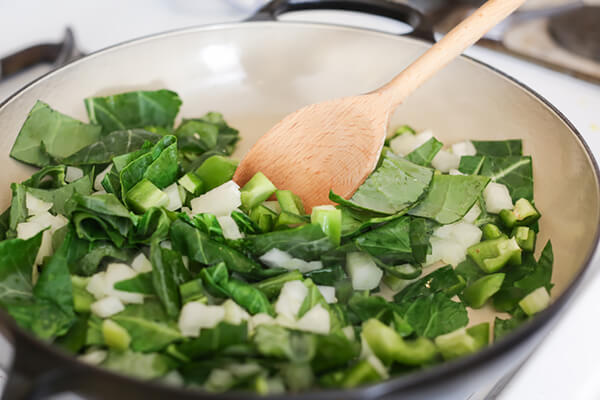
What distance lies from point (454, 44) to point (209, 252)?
25.9 inches

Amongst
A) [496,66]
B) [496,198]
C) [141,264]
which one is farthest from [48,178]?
[496,66]

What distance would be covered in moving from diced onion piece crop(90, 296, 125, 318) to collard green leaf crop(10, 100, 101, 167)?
455 millimetres

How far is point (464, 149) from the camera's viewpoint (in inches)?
46.8

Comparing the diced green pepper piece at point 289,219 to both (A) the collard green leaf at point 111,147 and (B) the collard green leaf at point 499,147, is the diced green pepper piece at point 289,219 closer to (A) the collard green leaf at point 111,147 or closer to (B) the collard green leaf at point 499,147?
(A) the collard green leaf at point 111,147

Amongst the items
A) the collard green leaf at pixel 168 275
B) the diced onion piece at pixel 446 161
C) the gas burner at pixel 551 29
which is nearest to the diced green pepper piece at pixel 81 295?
the collard green leaf at pixel 168 275

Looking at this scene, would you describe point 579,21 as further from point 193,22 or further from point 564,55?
point 193,22

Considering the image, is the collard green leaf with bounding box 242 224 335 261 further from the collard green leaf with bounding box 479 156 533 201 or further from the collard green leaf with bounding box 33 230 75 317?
→ the collard green leaf with bounding box 479 156 533 201

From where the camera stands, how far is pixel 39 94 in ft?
3.77

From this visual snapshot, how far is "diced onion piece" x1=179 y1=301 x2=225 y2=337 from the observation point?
771 mm

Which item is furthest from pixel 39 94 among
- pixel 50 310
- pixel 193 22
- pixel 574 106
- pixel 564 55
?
pixel 564 55

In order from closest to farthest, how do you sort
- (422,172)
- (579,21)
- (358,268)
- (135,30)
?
(358,268) → (422,172) → (135,30) → (579,21)

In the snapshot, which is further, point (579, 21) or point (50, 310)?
point (579, 21)

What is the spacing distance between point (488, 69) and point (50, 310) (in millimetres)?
1003

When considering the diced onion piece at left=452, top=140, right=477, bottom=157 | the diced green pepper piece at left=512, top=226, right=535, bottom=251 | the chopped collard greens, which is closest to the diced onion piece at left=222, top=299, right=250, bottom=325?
the chopped collard greens
